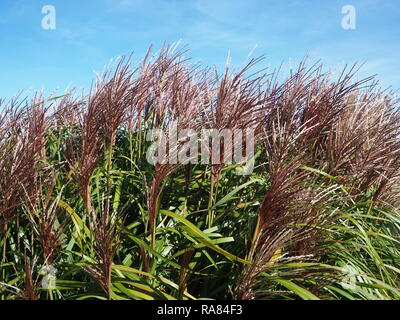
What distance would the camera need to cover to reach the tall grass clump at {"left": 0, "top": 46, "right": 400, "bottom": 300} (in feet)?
6.06

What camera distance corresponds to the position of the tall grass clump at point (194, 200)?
72.7 inches

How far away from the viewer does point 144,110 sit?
9.70 feet

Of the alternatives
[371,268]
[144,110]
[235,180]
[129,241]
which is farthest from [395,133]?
[129,241]

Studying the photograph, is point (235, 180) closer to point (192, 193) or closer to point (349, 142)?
point (192, 193)

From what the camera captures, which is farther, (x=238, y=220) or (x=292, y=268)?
(x=238, y=220)

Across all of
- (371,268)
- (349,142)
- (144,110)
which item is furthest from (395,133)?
(144,110)

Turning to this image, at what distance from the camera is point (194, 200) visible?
8.38ft

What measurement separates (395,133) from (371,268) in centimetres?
101

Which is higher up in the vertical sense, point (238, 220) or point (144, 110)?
point (144, 110)

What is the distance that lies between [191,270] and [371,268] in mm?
1184

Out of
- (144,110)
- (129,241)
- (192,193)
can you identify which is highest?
(144,110)
